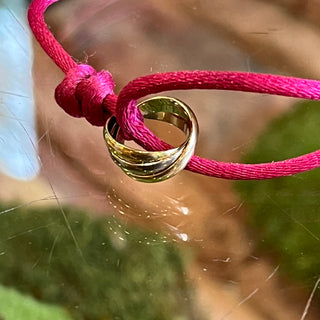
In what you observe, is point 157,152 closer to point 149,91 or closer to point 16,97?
point 149,91

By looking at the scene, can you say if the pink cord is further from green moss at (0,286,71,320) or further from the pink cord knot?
green moss at (0,286,71,320)

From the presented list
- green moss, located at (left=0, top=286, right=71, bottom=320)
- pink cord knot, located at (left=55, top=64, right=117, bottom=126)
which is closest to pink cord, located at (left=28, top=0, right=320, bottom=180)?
pink cord knot, located at (left=55, top=64, right=117, bottom=126)

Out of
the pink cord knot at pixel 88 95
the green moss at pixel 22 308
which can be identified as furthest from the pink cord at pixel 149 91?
the green moss at pixel 22 308

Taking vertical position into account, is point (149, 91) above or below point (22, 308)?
above

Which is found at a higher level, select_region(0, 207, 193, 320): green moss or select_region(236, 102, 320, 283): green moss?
select_region(236, 102, 320, 283): green moss

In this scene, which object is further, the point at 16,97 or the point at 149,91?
the point at 16,97

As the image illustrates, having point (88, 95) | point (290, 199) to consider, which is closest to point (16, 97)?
point (88, 95)

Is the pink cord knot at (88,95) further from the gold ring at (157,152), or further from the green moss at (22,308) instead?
the green moss at (22,308)
